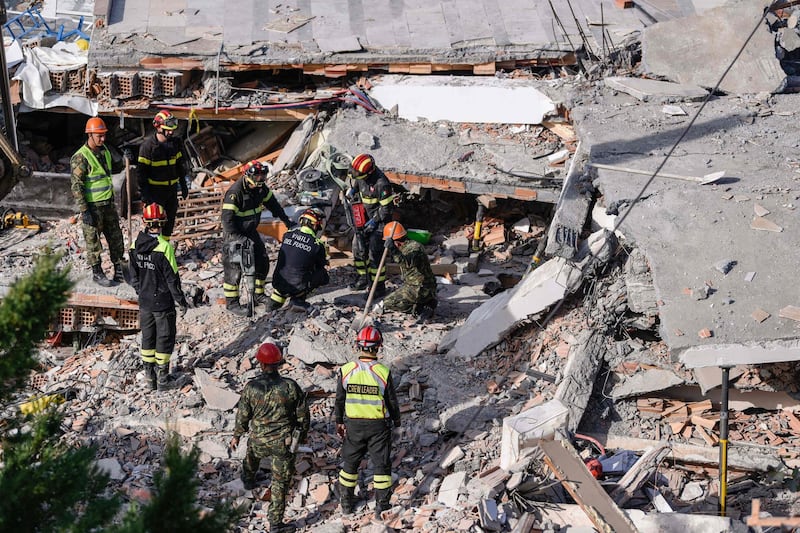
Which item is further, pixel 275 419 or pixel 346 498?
pixel 346 498

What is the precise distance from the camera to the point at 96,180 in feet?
35.2

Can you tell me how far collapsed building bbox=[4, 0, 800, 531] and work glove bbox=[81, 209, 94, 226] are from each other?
3.41ft

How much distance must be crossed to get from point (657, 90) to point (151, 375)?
287 inches

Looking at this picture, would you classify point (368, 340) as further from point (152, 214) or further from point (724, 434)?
point (724, 434)

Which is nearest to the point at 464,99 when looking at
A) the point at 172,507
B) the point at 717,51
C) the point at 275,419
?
the point at 717,51

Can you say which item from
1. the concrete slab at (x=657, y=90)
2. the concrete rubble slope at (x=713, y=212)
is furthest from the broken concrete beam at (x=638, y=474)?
the concrete slab at (x=657, y=90)

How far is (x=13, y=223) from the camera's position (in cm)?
1319

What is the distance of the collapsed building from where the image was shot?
27.2ft

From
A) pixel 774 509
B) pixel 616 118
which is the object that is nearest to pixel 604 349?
pixel 774 509

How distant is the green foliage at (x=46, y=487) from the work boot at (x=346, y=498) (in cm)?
326

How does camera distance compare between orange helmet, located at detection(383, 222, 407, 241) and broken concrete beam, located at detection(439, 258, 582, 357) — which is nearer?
broken concrete beam, located at detection(439, 258, 582, 357)

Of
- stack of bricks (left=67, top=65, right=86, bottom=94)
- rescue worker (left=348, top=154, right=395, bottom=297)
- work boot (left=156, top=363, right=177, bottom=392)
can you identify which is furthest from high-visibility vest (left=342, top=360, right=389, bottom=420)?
stack of bricks (left=67, top=65, right=86, bottom=94)

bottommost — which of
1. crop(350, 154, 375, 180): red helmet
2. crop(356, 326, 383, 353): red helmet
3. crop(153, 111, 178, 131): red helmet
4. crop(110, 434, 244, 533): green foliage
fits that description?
crop(350, 154, 375, 180): red helmet

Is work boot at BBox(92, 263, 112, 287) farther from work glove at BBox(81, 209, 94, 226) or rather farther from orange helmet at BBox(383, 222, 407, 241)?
orange helmet at BBox(383, 222, 407, 241)
